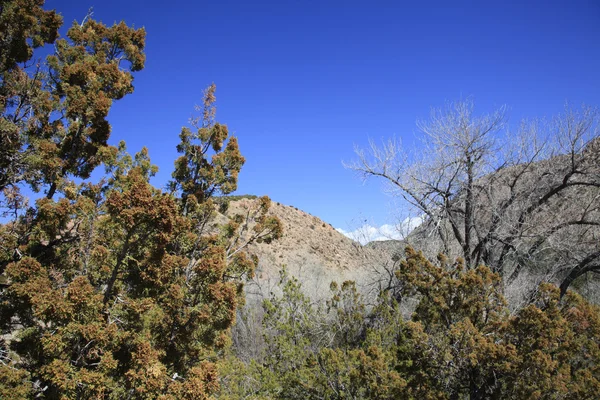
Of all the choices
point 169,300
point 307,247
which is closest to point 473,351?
point 169,300

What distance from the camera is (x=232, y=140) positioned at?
299 inches

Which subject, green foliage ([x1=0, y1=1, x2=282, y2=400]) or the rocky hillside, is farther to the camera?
the rocky hillside

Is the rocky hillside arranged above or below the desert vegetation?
above

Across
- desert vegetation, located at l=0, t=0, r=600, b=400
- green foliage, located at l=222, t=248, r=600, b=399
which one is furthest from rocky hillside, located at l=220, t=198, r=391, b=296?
green foliage, located at l=222, t=248, r=600, b=399

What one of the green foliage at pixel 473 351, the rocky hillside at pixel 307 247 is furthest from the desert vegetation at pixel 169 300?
the rocky hillside at pixel 307 247

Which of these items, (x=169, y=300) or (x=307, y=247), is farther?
(x=307, y=247)

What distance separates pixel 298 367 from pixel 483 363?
316 centimetres

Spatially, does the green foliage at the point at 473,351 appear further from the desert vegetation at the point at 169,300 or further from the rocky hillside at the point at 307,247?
the rocky hillside at the point at 307,247

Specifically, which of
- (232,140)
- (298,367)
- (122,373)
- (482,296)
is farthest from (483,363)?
Answer: (232,140)

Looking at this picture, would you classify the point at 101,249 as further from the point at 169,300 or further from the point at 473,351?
the point at 473,351

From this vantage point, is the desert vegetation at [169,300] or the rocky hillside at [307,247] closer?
the desert vegetation at [169,300]

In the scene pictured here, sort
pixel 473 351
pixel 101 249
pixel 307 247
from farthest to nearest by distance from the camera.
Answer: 1. pixel 307 247
2. pixel 101 249
3. pixel 473 351

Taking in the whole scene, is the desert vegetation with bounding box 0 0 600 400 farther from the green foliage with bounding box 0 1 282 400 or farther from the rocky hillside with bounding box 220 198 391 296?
the rocky hillside with bounding box 220 198 391 296

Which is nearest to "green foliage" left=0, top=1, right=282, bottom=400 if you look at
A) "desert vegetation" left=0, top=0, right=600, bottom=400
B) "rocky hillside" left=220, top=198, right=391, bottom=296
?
"desert vegetation" left=0, top=0, right=600, bottom=400
